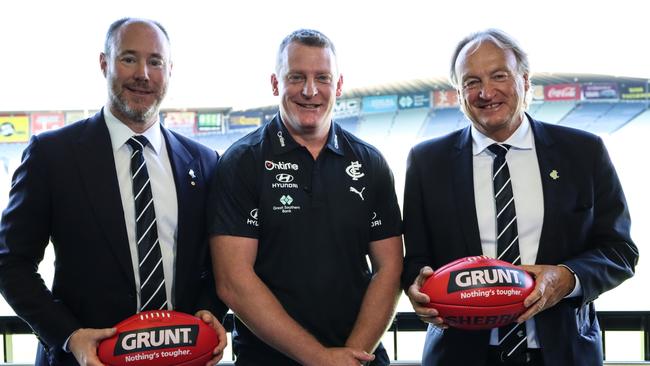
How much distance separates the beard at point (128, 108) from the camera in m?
1.99

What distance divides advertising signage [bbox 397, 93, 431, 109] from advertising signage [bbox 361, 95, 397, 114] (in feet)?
0.23

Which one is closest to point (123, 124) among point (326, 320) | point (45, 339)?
point (45, 339)

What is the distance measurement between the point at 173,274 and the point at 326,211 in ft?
1.70

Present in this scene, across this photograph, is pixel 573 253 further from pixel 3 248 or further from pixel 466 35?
pixel 3 248

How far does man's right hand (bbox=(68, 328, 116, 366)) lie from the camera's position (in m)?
1.70

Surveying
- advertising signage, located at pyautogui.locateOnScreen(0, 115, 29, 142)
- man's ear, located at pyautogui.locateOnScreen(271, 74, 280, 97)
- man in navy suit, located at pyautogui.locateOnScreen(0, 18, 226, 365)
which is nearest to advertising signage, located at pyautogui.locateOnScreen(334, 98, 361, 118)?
advertising signage, located at pyautogui.locateOnScreen(0, 115, 29, 142)

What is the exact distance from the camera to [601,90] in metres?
4.80

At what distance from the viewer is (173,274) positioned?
6.53 feet

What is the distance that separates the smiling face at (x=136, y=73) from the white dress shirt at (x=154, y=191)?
0.15 feet

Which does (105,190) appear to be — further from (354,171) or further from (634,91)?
(634,91)

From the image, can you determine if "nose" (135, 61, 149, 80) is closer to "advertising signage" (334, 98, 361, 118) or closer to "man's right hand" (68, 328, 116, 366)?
"man's right hand" (68, 328, 116, 366)

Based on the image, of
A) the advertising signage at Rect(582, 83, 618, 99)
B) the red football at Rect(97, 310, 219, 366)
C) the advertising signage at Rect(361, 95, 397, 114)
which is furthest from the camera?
the advertising signage at Rect(361, 95, 397, 114)

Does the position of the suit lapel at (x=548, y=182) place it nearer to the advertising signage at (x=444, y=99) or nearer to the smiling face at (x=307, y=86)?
the smiling face at (x=307, y=86)

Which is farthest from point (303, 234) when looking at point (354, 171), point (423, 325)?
point (423, 325)
